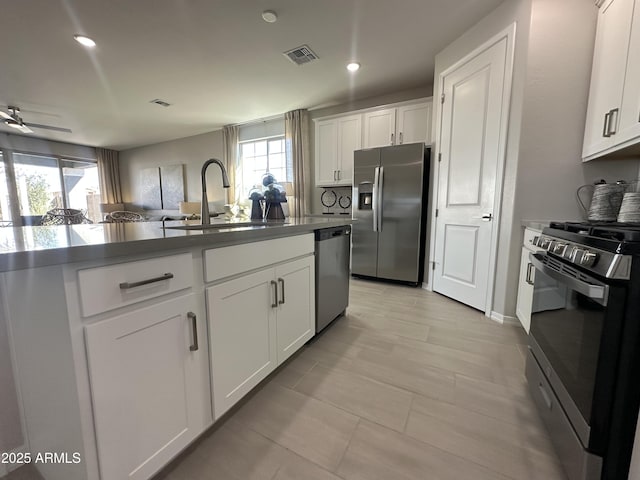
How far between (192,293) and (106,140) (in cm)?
764

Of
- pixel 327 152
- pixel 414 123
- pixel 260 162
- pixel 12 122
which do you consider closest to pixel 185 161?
pixel 260 162

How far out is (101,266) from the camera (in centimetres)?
65

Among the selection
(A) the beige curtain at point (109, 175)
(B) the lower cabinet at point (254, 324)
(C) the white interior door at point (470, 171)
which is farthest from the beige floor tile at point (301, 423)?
(A) the beige curtain at point (109, 175)

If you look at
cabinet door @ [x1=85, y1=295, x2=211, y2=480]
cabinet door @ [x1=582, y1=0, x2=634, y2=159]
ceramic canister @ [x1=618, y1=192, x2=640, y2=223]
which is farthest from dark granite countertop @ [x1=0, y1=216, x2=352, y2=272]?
cabinet door @ [x1=582, y1=0, x2=634, y2=159]

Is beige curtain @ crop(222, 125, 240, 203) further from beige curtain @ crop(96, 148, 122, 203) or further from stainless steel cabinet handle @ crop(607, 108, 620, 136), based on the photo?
stainless steel cabinet handle @ crop(607, 108, 620, 136)

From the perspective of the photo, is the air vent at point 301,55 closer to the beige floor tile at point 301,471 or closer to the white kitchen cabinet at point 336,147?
the white kitchen cabinet at point 336,147

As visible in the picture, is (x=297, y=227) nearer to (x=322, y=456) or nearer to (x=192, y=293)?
(x=192, y=293)

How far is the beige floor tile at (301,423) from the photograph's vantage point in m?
1.01

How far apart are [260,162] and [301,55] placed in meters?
2.55

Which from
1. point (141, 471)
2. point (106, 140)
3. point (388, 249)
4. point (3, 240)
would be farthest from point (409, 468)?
point (106, 140)

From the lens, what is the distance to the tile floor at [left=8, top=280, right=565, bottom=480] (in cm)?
93

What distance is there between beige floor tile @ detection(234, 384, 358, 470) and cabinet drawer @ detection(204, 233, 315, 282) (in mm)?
692

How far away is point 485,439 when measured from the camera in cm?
105

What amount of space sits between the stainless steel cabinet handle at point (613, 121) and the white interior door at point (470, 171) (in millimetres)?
598
